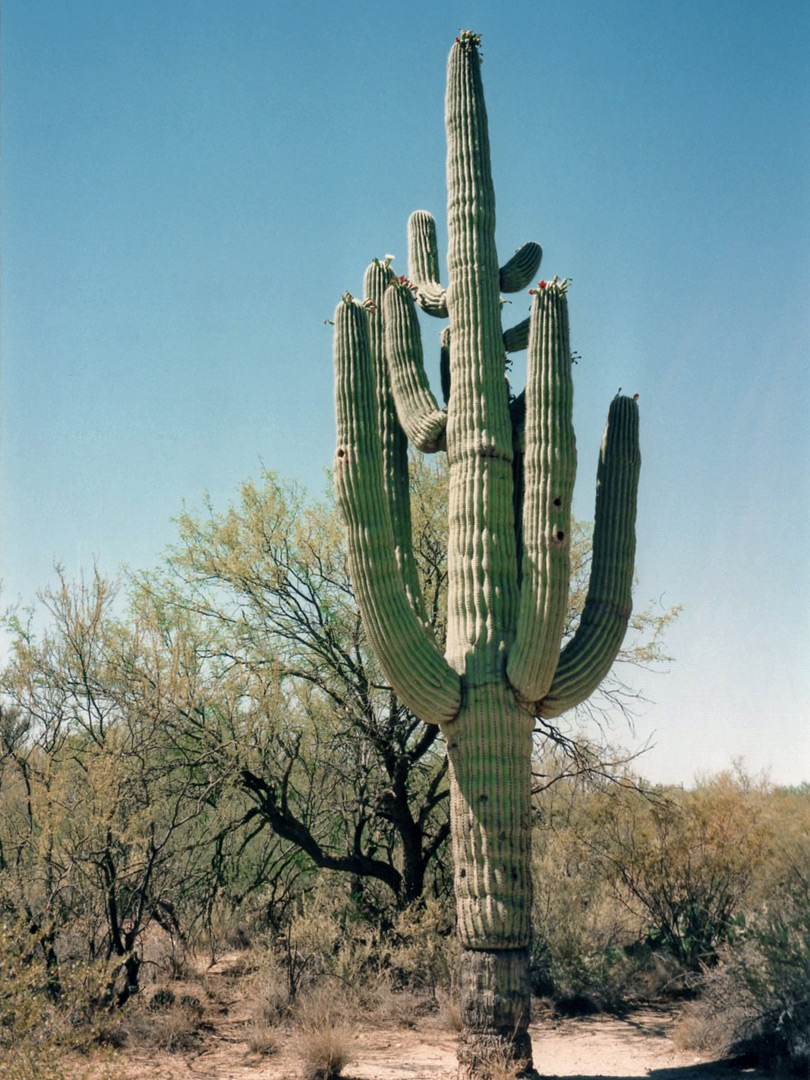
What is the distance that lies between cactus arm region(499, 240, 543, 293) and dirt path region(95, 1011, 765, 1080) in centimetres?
677

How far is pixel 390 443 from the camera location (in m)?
Answer: 8.79

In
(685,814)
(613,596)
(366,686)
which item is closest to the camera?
(613,596)

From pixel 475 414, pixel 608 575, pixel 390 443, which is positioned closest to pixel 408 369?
pixel 390 443

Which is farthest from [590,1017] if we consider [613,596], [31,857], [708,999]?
[31,857]

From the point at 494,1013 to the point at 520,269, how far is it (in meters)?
6.32

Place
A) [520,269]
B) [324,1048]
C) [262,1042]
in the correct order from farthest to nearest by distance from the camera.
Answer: [520,269] < [262,1042] < [324,1048]

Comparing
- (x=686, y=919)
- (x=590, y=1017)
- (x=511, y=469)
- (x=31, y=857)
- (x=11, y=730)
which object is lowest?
(x=590, y=1017)

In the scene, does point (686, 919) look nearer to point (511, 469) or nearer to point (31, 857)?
point (511, 469)

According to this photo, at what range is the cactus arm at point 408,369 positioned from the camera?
8.36 m

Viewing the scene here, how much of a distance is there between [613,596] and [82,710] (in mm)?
5871

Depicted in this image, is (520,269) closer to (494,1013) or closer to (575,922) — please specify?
(494,1013)

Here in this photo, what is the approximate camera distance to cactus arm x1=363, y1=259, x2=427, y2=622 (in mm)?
8195

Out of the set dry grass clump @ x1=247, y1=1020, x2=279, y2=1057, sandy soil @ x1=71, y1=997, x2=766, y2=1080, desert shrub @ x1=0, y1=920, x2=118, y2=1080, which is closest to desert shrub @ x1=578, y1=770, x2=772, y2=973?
sandy soil @ x1=71, y1=997, x2=766, y2=1080

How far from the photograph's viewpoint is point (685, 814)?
12094mm
